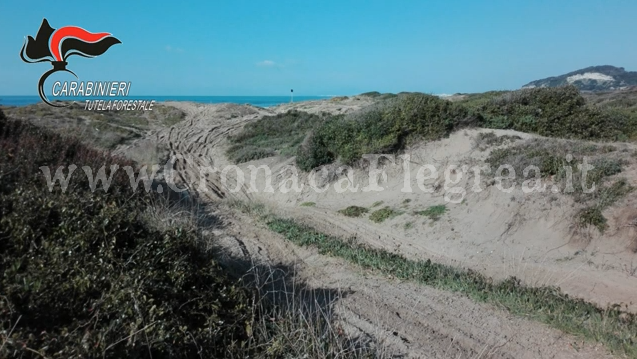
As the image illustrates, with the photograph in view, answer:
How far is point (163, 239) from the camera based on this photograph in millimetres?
4188

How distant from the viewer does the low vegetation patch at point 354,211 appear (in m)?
11.6

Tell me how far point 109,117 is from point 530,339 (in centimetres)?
3271

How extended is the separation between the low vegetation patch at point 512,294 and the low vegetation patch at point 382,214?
2.42 meters

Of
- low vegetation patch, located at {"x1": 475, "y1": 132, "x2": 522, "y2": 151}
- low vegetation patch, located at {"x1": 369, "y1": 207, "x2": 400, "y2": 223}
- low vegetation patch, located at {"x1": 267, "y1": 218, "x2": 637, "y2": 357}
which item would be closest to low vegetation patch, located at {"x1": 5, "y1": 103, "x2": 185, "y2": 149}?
low vegetation patch, located at {"x1": 369, "y1": 207, "x2": 400, "y2": 223}

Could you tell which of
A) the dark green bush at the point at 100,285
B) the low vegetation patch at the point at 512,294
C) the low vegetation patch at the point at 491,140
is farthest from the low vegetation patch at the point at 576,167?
the dark green bush at the point at 100,285

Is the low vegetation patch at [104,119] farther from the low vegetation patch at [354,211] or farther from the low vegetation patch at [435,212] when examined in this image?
the low vegetation patch at [435,212]

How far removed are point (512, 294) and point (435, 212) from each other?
4855 millimetres

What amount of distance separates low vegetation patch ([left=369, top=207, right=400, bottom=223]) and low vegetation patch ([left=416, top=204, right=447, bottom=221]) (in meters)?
0.71

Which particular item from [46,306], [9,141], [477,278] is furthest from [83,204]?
[477,278]

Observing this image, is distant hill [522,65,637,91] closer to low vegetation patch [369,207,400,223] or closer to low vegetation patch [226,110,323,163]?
low vegetation patch [226,110,323,163]

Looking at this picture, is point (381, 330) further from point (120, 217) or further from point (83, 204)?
point (83, 204)

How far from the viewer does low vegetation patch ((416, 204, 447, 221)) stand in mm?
10500

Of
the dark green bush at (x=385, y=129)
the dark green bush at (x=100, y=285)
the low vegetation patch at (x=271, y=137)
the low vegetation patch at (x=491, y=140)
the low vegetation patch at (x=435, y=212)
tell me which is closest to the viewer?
the dark green bush at (x=100, y=285)

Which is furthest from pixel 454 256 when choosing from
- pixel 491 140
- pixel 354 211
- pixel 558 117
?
pixel 558 117
